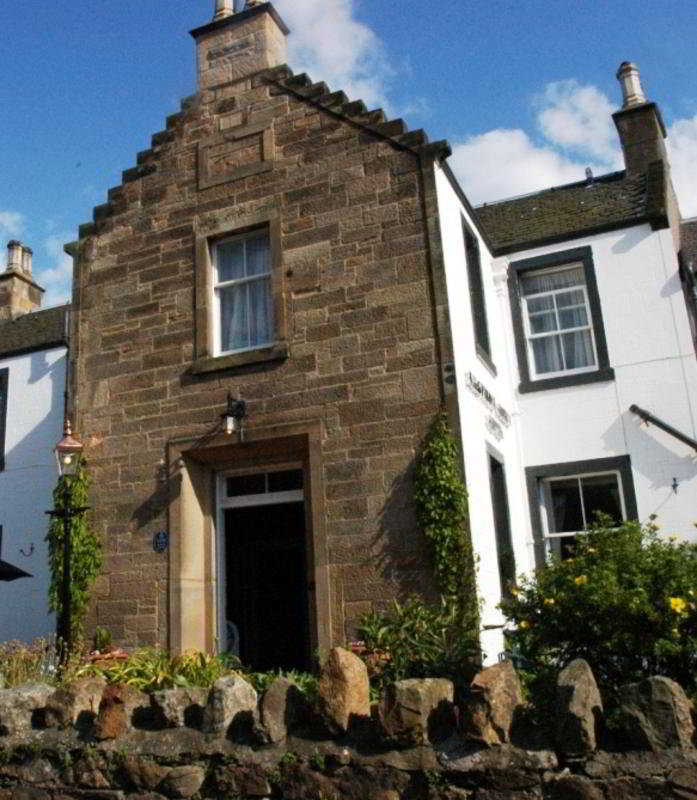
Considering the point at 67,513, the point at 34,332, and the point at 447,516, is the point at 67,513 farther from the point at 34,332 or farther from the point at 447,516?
the point at 34,332

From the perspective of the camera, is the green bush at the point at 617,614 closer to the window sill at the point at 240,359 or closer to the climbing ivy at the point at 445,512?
the climbing ivy at the point at 445,512

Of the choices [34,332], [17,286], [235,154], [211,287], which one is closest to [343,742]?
[211,287]

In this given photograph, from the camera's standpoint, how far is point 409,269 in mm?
10180

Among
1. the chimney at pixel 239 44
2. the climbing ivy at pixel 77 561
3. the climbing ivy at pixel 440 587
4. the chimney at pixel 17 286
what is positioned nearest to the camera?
the climbing ivy at pixel 440 587

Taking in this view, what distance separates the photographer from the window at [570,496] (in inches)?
477

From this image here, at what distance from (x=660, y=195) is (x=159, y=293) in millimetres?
7942

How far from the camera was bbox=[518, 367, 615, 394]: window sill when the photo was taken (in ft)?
41.0

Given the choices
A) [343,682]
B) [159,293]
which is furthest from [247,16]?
[343,682]

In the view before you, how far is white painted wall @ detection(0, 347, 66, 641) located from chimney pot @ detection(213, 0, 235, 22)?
22.6 feet

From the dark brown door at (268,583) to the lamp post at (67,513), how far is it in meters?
2.02

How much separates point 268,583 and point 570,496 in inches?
189

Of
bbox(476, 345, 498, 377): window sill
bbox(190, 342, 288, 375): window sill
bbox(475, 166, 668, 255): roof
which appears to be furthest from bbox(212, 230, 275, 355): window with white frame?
bbox(475, 166, 668, 255): roof

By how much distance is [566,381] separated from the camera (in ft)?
41.6

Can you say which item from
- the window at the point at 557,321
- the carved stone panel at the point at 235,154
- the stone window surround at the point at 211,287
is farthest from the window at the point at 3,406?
the window at the point at 557,321
